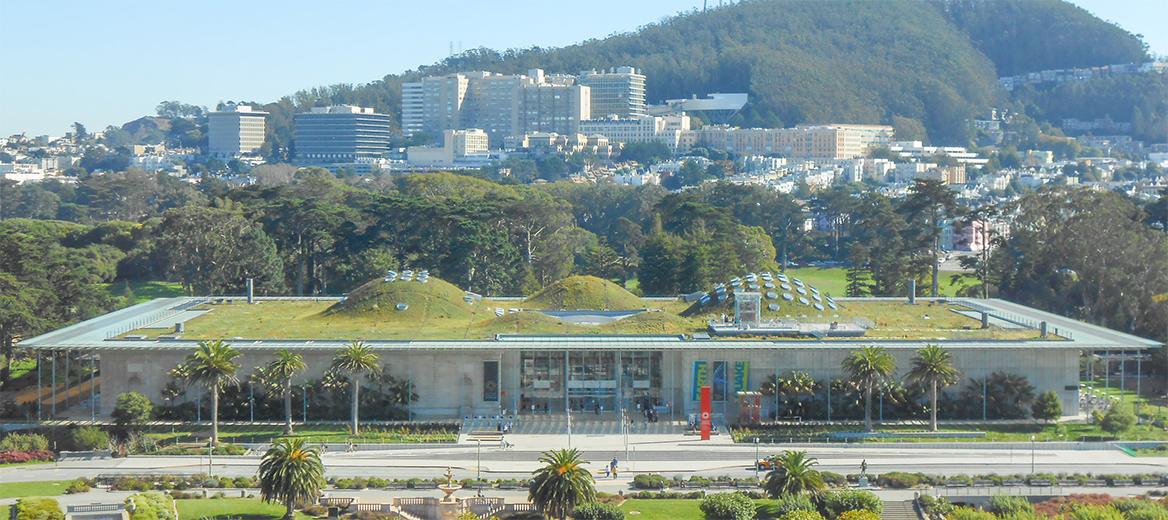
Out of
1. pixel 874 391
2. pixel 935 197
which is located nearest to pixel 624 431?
pixel 874 391

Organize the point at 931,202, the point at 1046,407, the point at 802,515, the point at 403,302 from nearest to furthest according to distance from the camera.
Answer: the point at 802,515 < the point at 1046,407 < the point at 403,302 < the point at 931,202

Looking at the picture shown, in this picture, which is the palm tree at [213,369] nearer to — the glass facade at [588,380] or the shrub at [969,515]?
the glass facade at [588,380]

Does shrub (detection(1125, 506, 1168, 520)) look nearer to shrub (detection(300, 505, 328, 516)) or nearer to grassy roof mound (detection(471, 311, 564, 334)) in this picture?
shrub (detection(300, 505, 328, 516))

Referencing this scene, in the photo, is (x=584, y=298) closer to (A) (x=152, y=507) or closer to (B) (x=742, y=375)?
(B) (x=742, y=375)

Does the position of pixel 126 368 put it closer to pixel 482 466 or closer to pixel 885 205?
pixel 482 466

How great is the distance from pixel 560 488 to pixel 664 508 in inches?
203

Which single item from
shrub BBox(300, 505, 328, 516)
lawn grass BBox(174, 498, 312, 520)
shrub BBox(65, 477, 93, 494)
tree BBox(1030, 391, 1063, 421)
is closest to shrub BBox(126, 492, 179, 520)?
lawn grass BBox(174, 498, 312, 520)

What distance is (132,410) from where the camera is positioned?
59156mm

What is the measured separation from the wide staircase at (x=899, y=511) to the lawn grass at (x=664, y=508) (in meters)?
7.11

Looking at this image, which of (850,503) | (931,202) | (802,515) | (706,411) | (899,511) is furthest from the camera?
(931,202)

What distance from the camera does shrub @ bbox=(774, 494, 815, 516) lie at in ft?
154

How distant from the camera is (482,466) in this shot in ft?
181

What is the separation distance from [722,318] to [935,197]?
4667cm

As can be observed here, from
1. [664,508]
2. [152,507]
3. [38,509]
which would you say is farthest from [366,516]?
[38,509]
